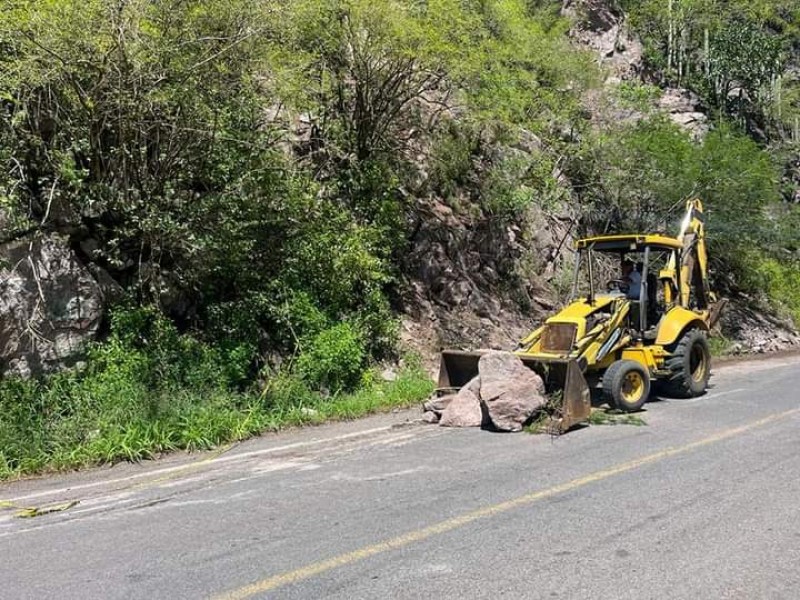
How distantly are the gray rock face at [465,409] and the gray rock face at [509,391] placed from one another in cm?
33

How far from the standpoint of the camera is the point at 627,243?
11539 mm

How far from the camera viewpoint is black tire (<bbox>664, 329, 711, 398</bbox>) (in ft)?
37.1

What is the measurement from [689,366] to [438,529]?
7.89m

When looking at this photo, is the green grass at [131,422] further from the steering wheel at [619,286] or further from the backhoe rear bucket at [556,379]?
the steering wheel at [619,286]

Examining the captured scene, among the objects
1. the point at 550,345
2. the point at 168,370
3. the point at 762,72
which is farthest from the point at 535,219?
the point at 762,72

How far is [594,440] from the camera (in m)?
8.32

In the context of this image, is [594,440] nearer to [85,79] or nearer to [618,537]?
[618,537]

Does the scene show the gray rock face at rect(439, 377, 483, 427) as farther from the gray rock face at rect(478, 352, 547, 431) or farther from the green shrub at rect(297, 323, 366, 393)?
the green shrub at rect(297, 323, 366, 393)

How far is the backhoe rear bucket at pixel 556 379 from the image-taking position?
8.90 meters

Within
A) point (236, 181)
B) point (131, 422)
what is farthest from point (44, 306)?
point (236, 181)

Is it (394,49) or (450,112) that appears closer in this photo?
(394,49)

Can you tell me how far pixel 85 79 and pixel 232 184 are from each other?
8.12 feet

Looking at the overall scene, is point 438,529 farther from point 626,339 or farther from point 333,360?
point 626,339

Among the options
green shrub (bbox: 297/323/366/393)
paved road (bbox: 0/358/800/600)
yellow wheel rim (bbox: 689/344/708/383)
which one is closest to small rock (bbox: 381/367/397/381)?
green shrub (bbox: 297/323/366/393)
